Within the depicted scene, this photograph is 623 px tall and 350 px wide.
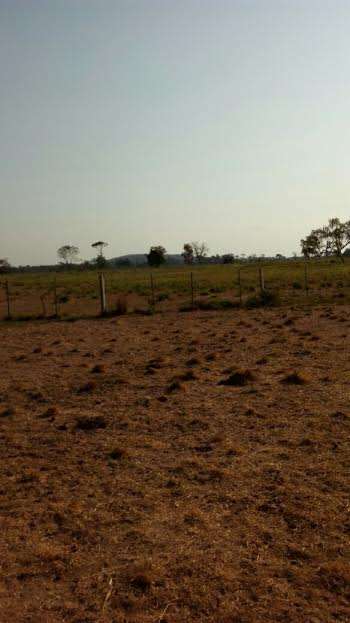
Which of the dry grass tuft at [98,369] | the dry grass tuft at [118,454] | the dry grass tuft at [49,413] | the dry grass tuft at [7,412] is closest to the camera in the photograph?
the dry grass tuft at [118,454]

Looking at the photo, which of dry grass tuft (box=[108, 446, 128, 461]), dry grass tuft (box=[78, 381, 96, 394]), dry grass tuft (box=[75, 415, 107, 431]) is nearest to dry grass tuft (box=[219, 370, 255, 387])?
dry grass tuft (box=[78, 381, 96, 394])

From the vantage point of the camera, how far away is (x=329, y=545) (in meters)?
4.58

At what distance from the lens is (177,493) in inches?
225

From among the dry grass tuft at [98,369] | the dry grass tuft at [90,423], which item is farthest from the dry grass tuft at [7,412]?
the dry grass tuft at [98,369]

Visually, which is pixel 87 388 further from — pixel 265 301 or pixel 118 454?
pixel 265 301

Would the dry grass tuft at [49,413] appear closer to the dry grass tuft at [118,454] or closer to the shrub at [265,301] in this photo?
the dry grass tuft at [118,454]

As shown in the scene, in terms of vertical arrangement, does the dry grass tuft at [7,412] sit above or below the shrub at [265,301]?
below

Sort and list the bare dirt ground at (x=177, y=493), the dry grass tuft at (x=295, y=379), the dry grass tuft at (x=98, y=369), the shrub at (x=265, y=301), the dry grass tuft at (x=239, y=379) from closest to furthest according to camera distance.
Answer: the bare dirt ground at (x=177, y=493) → the dry grass tuft at (x=295, y=379) → the dry grass tuft at (x=239, y=379) → the dry grass tuft at (x=98, y=369) → the shrub at (x=265, y=301)

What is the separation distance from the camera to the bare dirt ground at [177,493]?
399cm

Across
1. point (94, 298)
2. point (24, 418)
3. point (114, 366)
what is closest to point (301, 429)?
point (24, 418)

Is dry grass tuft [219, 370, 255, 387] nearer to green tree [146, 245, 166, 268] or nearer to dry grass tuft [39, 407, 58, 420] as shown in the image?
dry grass tuft [39, 407, 58, 420]

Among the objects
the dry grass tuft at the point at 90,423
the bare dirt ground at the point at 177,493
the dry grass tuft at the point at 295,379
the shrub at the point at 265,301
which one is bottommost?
the bare dirt ground at the point at 177,493

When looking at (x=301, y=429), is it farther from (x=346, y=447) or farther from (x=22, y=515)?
(x=22, y=515)

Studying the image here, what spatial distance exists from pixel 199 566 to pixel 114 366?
850 centimetres
